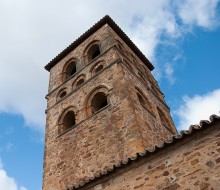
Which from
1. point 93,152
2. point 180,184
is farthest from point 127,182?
point 93,152

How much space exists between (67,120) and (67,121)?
0.21 feet

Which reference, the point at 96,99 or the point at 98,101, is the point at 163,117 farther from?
the point at 96,99

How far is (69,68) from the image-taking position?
14.7 m

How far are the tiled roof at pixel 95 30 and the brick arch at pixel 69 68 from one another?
739mm

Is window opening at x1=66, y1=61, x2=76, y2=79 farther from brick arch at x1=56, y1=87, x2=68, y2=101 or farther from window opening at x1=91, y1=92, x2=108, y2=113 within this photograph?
window opening at x1=91, y1=92, x2=108, y2=113

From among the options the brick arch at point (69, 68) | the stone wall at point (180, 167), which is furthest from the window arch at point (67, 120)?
the stone wall at point (180, 167)

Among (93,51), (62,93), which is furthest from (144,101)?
(93,51)

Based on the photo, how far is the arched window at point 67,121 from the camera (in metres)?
11.1

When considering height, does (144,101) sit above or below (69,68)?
below

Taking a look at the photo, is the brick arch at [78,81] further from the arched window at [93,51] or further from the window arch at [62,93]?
the arched window at [93,51]

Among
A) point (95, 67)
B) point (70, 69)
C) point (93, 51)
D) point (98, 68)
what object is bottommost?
point (98, 68)

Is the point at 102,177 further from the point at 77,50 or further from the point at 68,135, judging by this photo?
the point at 77,50

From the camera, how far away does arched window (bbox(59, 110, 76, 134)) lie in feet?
36.5

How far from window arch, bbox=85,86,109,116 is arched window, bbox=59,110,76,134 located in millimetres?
981
